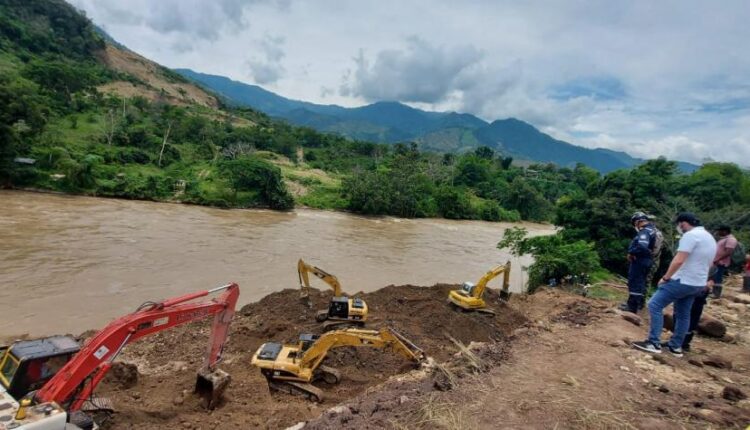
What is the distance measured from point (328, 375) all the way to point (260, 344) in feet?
7.21

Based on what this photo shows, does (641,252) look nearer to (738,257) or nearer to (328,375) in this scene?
(328,375)

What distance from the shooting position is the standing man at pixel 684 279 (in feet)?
18.4

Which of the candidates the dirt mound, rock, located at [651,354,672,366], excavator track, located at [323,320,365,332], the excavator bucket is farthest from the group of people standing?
the excavator bucket

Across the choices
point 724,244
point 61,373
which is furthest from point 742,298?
point 61,373

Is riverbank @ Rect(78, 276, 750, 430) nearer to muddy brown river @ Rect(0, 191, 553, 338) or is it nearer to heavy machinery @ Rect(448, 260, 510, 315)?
heavy machinery @ Rect(448, 260, 510, 315)

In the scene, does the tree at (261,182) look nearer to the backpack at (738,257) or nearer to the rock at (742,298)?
the backpack at (738,257)

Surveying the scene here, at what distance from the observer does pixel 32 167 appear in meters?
29.0

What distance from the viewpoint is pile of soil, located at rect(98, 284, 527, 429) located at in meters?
5.53

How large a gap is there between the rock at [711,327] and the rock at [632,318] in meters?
0.97

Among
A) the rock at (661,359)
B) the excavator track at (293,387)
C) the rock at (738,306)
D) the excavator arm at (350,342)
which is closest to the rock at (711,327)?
the rock at (661,359)

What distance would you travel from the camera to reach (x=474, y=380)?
17.8 feet

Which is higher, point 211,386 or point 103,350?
point 103,350

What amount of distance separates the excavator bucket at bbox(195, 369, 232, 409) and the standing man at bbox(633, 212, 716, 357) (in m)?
6.41

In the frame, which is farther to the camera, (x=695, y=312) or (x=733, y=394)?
(x=695, y=312)
